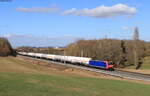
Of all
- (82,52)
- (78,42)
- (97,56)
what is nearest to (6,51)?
(78,42)

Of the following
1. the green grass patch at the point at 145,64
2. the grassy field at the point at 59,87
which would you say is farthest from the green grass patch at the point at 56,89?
the green grass patch at the point at 145,64

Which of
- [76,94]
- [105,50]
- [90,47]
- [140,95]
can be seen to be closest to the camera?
[76,94]

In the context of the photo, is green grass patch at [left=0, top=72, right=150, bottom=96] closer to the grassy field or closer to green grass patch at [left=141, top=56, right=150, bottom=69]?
the grassy field

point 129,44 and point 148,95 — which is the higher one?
→ point 129,44

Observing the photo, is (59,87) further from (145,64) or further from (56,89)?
(145,64)

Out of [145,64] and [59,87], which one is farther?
[145,64]

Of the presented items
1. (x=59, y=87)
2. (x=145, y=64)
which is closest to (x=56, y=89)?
(x=59, y=87)

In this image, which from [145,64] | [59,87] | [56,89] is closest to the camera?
[56,89]

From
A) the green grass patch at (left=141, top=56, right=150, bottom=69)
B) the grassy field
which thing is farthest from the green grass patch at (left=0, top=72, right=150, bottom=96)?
the green grass patch at (left=141, top=56, right=150, bottom=69)

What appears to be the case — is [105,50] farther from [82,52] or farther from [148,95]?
[148,95]

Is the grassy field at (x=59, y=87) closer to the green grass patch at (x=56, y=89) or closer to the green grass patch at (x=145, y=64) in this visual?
the green grass patch at (x=56, y=89)

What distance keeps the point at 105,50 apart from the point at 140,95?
304ft

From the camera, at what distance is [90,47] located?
4879 inches

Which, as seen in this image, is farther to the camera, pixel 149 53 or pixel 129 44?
pixel 149 53
